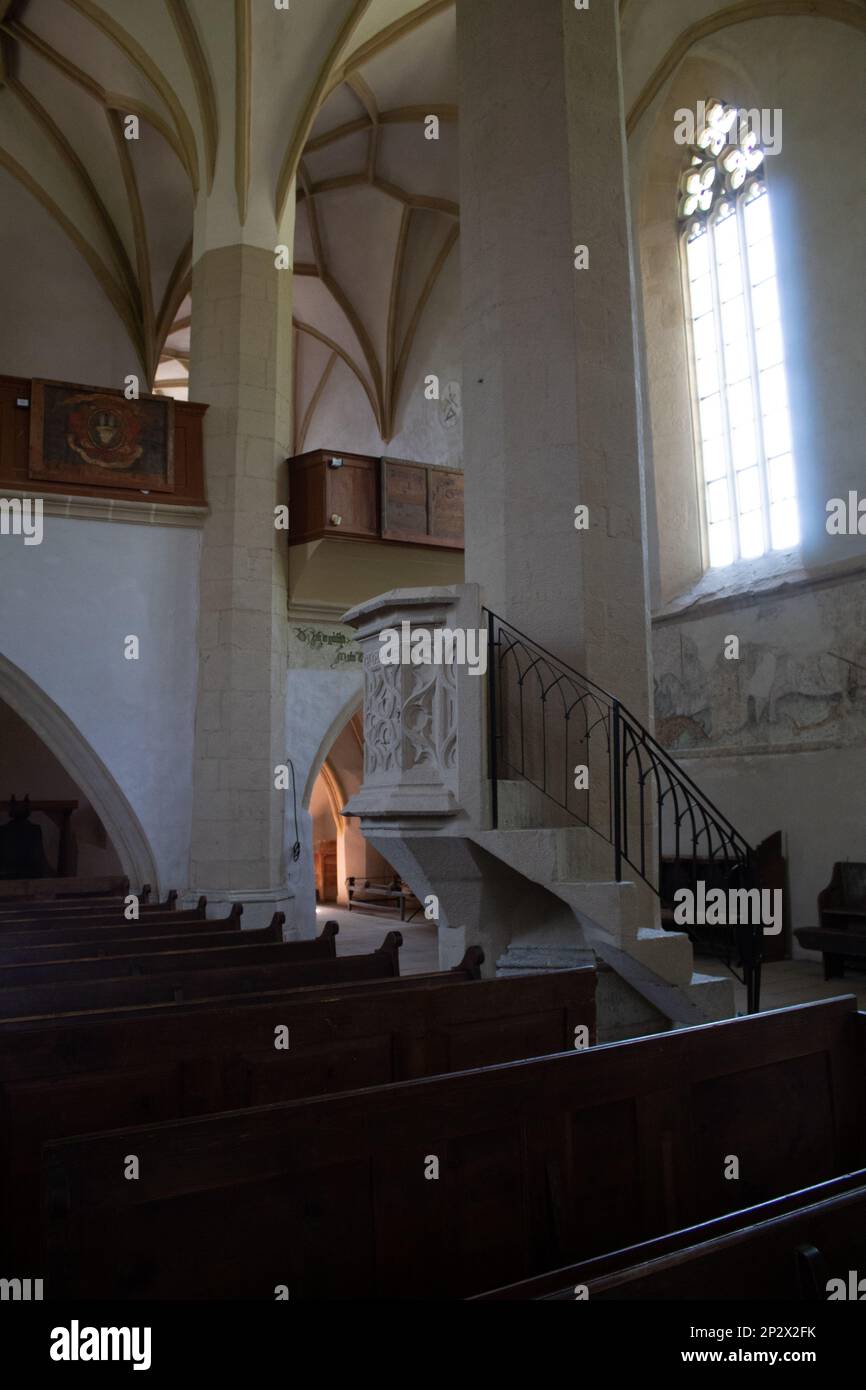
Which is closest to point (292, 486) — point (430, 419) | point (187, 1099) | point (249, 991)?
point (430, 419)

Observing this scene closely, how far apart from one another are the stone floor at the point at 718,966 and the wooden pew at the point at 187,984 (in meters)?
1.72

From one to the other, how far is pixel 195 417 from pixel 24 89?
5284mm

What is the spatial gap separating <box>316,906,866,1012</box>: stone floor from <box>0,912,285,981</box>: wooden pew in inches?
107

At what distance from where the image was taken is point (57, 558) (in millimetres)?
8828

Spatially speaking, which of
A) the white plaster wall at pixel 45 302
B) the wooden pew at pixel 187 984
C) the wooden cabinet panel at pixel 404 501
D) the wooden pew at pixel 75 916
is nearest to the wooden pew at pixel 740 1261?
the wooden pew at pixel 187 984

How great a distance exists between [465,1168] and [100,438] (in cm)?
822

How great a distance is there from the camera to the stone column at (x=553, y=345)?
5.22 m

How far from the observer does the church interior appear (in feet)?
6.93

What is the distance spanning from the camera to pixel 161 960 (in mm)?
4461

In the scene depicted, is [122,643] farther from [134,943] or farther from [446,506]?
[134,943]

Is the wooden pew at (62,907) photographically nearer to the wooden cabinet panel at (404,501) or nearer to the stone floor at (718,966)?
the stone floor at (718,966)

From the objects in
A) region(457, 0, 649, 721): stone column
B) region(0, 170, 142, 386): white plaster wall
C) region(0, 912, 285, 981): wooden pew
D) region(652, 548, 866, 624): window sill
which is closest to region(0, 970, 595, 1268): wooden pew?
region(0, 912, 285, 981): wooden pew

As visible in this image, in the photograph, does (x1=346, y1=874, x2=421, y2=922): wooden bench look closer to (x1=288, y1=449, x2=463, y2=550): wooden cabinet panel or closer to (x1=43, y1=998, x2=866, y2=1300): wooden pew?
(x1=288, y1=449, x2=463, y2=550): wooden cabinet panel

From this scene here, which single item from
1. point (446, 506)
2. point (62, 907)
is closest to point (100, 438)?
point (446, 506)
